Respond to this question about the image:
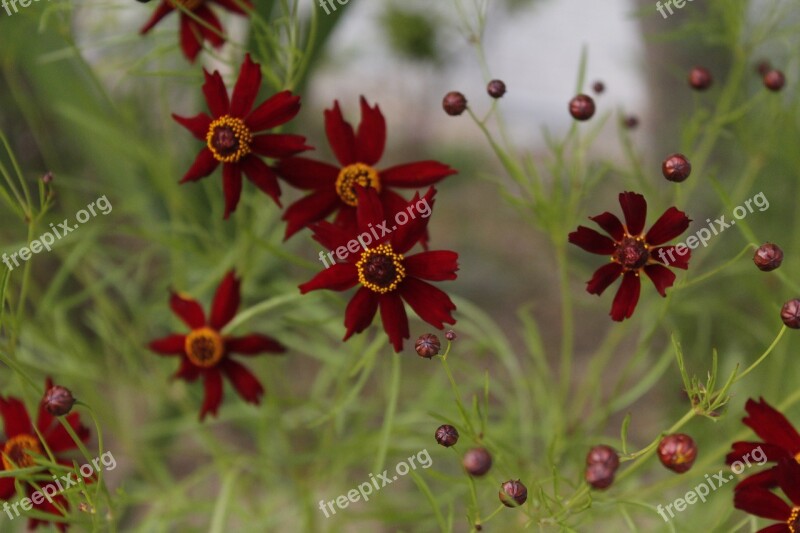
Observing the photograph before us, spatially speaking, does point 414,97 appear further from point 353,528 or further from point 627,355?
point 353,528

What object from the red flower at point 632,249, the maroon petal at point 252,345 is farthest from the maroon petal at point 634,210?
the maroon petal at point 252,345

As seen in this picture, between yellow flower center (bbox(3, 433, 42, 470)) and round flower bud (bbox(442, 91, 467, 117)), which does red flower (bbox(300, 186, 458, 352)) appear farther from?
yellow flower center (bbox(3, 433, 42, 470))

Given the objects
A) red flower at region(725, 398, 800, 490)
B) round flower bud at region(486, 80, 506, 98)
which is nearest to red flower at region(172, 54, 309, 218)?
round flower bud at region(486, 80, 506, 98)

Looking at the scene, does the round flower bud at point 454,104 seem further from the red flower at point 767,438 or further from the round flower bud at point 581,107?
the red flower at point 767,438

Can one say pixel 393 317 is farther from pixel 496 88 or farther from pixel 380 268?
pixel 496 88

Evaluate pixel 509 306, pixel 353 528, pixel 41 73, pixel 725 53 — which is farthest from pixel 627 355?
pixel 41 73

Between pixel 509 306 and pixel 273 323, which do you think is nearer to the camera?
pixel 273 323
